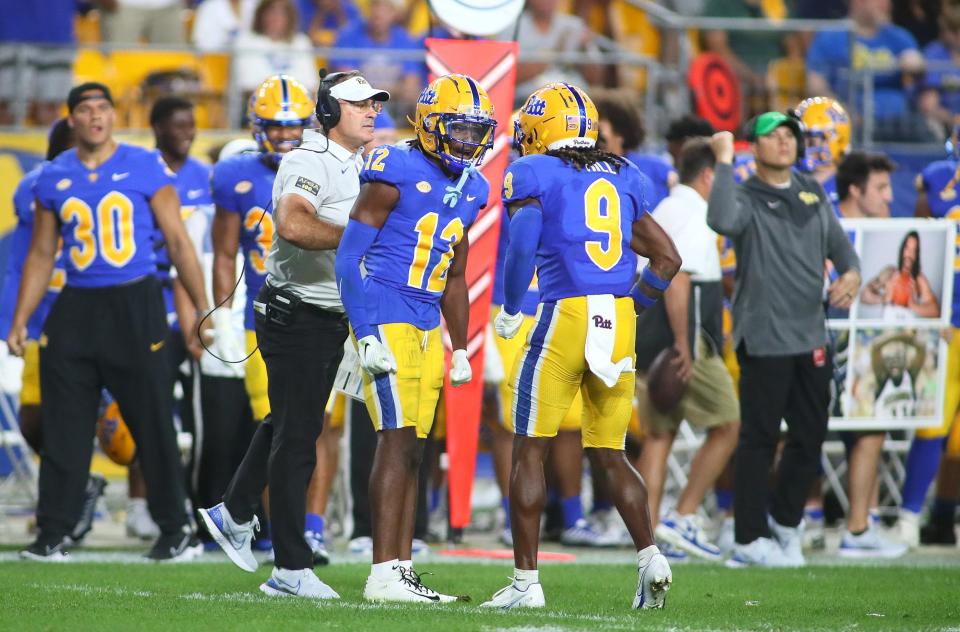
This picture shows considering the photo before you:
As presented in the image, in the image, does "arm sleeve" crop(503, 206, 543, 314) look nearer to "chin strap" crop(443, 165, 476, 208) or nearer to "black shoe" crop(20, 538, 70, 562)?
"chin strap" crop(443, 165, 476, 208)

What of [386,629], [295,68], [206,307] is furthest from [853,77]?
[386,629]

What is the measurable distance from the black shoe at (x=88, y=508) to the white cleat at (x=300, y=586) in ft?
9.04

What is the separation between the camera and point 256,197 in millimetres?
7930

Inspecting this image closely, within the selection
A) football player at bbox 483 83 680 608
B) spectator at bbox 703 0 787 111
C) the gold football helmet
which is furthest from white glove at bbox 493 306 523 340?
spectator at bbox 703 0 787 111

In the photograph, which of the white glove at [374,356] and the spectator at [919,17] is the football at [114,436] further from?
the spectator at [919,17]

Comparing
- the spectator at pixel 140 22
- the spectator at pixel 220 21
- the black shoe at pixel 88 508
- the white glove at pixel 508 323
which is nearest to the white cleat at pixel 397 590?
the white glove at pixel 508 323

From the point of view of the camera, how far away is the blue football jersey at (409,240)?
6.07m

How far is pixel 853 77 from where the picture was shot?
12602 millimetres

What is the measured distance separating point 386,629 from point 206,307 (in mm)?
3009

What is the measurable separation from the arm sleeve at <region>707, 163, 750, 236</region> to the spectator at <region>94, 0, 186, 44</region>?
6924 millimetres

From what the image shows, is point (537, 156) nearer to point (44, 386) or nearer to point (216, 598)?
point (216, 598)

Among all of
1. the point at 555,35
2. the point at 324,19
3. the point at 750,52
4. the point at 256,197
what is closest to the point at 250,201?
the point at 256,197

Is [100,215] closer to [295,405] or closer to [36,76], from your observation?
[295,405]

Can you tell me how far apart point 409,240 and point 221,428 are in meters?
2.94
